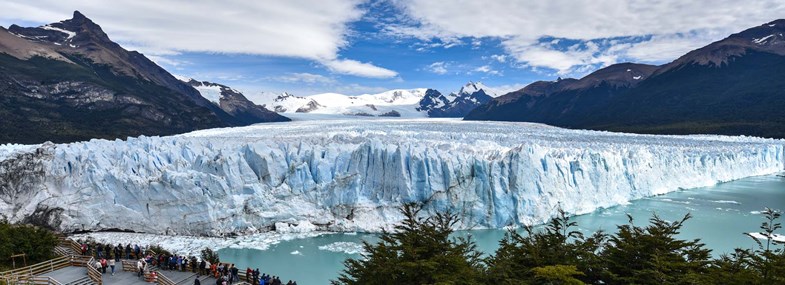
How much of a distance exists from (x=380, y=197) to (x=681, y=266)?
14.5m

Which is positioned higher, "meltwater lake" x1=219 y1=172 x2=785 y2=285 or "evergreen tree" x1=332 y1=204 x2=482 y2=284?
"evergreen tree" x1=332 y1=204 x2=482 y2=284

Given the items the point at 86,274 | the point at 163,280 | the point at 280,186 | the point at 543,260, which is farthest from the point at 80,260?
the point at 543,260

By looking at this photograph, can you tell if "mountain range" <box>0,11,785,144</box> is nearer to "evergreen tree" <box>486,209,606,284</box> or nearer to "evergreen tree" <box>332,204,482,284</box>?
"evergreen tree" <box>332,204,482,284</box>

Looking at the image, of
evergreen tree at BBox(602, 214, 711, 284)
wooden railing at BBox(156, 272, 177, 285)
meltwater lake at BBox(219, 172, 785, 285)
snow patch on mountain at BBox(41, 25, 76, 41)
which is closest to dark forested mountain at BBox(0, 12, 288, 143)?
snow patch on mountain at BBox(41, 25, 76, 41)

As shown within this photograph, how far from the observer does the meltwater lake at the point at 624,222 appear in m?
15.5

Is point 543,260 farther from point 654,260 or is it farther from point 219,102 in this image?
point 219,102

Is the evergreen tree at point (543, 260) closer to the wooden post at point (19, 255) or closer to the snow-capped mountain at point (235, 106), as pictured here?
the wooden post at point (19, 255)

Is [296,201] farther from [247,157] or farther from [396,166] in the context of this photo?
[396,166]

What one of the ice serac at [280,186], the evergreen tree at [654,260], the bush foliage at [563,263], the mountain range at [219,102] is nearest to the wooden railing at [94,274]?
the ice serac at [280,186]

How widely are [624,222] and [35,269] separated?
2077cm

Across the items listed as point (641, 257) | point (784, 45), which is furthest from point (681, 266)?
point (784, 45)

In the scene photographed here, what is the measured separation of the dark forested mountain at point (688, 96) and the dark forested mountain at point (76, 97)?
63.7 m

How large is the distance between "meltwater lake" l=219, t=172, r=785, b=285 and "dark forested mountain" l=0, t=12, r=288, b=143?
130ft

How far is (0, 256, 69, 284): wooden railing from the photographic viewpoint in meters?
10.8
